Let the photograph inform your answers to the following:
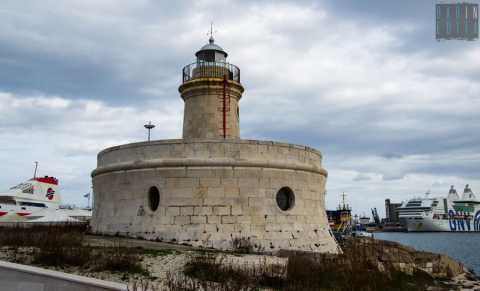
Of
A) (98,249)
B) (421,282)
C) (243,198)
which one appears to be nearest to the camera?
(98,249)

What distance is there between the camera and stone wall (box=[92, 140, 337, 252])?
11156 mm

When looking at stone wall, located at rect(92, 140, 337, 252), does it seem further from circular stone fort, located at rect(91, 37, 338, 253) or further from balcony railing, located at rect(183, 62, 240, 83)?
balcony railing, located at rect(183, 62, 240, 83)

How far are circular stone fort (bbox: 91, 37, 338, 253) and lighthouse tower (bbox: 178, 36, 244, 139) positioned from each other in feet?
11.4

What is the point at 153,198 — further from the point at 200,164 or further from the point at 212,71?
the point at 212,71

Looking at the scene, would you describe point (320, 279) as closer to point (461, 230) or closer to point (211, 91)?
point (211, 91)

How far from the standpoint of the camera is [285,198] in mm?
12352

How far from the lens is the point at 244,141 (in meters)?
11.8

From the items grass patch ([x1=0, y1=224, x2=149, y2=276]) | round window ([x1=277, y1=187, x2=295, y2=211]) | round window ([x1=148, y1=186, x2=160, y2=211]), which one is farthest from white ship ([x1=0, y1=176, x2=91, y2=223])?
grass patch ([x1=0, y1=224, x2=149, y2=276])

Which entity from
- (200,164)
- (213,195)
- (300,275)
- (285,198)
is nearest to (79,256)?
(300,275)

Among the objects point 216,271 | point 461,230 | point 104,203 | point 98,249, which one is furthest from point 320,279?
point 461,230

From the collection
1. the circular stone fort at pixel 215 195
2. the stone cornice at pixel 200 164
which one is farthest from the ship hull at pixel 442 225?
the stone cornice at pixel 200 164

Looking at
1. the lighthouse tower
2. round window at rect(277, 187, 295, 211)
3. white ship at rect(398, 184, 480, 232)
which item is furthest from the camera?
white ship at rect(398, 184, 480, 232)

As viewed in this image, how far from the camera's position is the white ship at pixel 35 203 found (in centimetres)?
2908

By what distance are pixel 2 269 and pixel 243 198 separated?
6.25 metres
